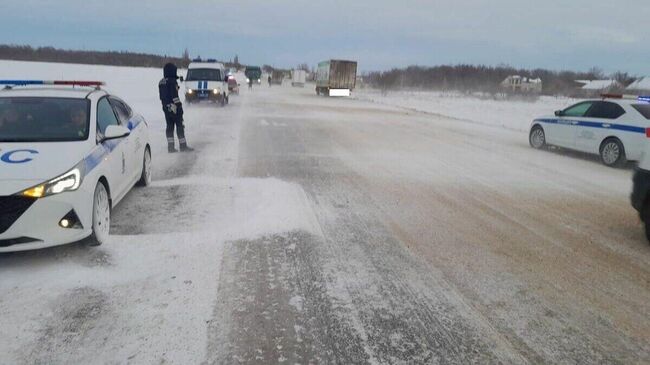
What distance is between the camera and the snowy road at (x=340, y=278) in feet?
10.9

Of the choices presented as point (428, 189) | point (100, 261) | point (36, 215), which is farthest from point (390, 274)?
point (428, 189)

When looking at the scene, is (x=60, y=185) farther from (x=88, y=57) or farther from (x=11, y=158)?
(x=88, y=57)

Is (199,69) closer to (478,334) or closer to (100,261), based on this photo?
(100,261)

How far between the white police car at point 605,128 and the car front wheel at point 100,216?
978 centimetres

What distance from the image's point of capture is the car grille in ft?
13.4

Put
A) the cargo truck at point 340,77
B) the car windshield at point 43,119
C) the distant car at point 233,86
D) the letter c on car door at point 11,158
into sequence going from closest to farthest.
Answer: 1. the letter c on car door at point 11,158
2. the car windshield at point 43,119
3. the distant car at point 233,86
4. the cargo truck at point 340,77

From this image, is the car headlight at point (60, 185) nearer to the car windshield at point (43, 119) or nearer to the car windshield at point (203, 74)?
the car windshield at point (43, 119)

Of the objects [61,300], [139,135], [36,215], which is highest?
[139,135]

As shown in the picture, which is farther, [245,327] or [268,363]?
[245,327]

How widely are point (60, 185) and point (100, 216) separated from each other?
673 mm

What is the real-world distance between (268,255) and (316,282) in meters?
0.78

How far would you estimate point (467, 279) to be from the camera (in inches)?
176

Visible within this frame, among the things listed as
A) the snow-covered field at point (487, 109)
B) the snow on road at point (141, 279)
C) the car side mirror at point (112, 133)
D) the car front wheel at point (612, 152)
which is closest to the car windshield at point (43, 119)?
the car side mirror at point (112, 133)

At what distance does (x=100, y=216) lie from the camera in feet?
16.3
